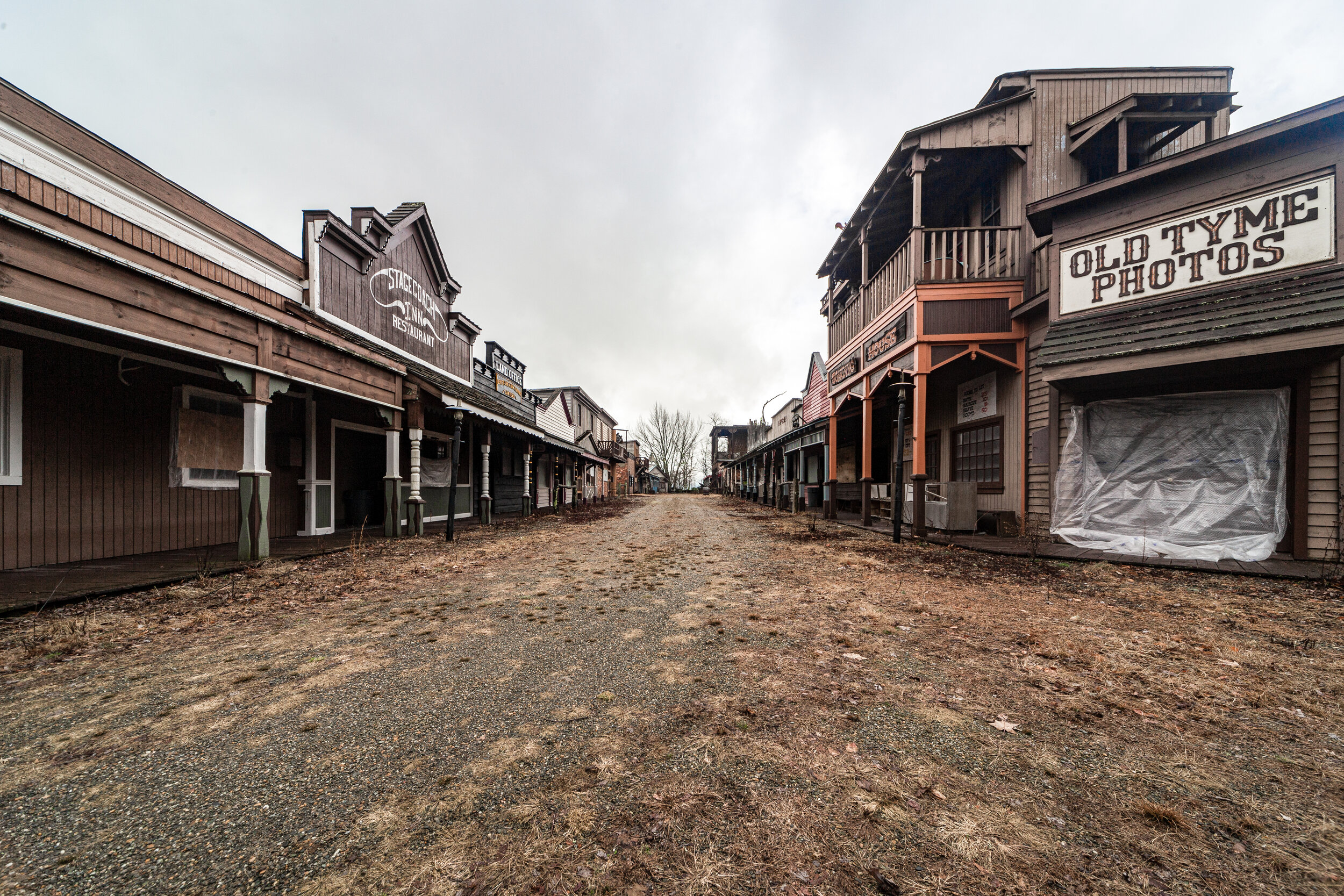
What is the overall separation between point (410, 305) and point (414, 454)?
540 cm

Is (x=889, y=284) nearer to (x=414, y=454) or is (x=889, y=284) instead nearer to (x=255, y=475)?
(x=414, y=454)

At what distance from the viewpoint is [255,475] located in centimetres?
621

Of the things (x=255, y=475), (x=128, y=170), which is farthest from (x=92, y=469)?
(x=128, y=170)

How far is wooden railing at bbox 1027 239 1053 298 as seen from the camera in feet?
29.1

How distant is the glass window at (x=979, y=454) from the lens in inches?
391

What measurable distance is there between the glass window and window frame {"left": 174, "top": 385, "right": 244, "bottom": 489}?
43.5 ft

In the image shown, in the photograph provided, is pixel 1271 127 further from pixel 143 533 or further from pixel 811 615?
pixel 143 533

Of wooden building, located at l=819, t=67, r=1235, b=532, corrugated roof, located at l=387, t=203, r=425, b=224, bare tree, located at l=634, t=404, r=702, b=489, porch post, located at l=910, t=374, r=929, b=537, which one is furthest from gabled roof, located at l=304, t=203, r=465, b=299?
bare tree, located at l=634, t=404, r=702, b=489

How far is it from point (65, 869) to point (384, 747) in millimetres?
872

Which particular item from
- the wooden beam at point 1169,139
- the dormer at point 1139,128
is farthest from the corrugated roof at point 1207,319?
the wooden beam at point 1169,139

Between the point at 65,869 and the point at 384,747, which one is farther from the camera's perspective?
the point at 384,747

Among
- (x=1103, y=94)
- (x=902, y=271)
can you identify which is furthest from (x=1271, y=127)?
(x=902, y=271)

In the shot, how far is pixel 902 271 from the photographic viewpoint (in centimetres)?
1045

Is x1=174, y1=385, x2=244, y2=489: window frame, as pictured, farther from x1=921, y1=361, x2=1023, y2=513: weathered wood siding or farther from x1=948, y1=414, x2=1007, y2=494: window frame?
x1=948, y1=414, x2=1007, y2=494: window frame
